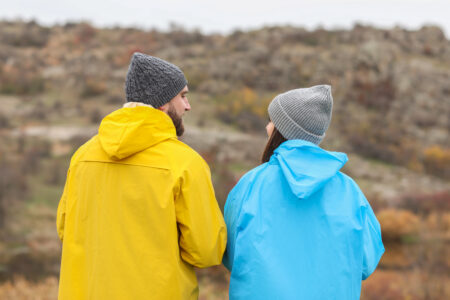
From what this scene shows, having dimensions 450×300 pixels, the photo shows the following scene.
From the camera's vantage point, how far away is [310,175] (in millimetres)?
2297

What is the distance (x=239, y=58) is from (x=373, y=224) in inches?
1023

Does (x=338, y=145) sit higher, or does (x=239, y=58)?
(x=239, y=58)

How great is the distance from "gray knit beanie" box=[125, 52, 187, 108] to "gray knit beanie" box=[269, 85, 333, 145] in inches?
22.8

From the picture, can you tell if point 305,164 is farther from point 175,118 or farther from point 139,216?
point 139,216

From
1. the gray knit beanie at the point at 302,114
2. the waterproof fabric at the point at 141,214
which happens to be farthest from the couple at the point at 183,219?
the gray knit beanie at the point at 302,114

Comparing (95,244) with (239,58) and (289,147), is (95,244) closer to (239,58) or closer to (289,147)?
(289,147)

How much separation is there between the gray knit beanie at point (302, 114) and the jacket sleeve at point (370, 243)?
0.48 m

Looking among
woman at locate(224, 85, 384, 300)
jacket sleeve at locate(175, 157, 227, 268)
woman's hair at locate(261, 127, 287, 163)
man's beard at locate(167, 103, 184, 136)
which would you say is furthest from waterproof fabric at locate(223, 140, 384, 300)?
man's beard at locate(167, 103, 184, 136)

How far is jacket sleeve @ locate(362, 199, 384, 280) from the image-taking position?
7.95 feet

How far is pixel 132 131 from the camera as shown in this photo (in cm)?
216

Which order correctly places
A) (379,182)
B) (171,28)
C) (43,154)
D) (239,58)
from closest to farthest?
(43,154) < (379,182) < (239,58) < (171,28)

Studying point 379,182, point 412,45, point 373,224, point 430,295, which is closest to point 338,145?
point 379,182

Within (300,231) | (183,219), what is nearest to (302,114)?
(300,231)

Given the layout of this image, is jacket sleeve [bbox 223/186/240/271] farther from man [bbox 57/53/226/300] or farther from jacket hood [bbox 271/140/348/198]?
jacket hood [bbox 271/140/348/198]
